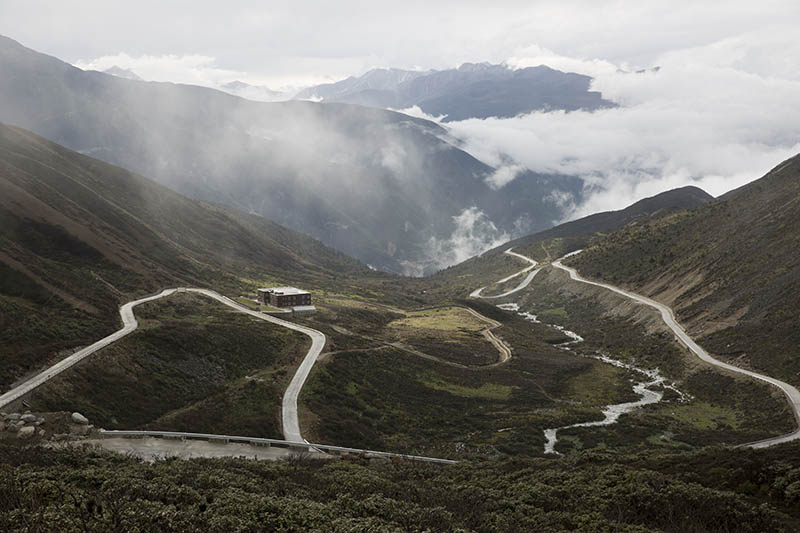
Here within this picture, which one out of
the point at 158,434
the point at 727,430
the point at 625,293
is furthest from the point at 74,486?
the point at 625,293

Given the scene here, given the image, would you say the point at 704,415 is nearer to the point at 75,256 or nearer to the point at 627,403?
the point at 627,403

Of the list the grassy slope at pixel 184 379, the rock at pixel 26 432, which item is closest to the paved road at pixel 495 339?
the grassy slope at pixel 184 379

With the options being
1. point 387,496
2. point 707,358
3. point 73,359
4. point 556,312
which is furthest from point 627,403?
point 556,312

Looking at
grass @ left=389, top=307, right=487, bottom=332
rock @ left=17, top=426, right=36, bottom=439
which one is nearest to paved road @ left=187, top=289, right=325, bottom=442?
rock @ left=17, top=426, right=36, bottom=439

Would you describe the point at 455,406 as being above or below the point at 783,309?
below

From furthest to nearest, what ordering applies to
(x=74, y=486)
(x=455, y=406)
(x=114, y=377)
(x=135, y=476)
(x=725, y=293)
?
(x=725, y=293) < (x=455, y=406) < (x=114, y=377) < (x=135, y=476) < (x=74, y=486)

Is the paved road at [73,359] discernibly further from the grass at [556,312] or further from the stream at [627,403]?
the grass at [556,312]

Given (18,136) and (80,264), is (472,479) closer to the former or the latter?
(80,264)
